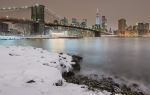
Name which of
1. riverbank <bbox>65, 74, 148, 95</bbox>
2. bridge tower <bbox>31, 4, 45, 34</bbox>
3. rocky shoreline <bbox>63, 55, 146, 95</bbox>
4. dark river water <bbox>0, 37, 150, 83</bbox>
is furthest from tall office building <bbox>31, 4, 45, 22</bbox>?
riverbank <bbox>65, 74, 148, 95</bbox>

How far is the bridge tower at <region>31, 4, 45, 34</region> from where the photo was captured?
331ft

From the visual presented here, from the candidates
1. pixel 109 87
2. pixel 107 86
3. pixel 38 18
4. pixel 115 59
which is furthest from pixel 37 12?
pixel 109 87

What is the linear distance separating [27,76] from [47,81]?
90cm

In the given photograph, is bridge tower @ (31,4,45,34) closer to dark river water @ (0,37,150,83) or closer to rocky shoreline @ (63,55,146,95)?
dark river water @ (0,37,150,83)

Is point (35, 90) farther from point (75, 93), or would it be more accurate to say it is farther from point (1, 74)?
point (1, 74)

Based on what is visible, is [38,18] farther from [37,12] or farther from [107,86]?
[107,86]

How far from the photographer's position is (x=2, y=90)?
8461 mm

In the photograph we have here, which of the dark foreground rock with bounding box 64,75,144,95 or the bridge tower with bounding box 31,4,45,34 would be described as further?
the bridge tower with bounding box 31,4,45,34

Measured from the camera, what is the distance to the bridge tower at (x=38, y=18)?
331 ft

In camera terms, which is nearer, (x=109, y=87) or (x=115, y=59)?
(x=109, y=87)

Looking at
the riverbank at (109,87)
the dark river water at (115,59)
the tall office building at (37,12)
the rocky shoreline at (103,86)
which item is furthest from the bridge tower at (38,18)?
the riverbank at (109,87)

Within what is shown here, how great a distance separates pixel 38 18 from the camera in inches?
4648

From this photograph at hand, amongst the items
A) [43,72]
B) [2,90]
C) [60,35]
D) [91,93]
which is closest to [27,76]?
[43,72]

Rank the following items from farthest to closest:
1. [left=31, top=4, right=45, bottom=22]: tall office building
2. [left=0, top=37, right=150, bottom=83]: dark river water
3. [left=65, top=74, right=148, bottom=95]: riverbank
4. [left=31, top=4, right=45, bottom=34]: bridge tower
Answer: [left=31, top=4, right=45, bottom=22]: tall office building
[left=31, top=4, right=45, bottom=34]: bridge tower
[left=0, top=37, right=150, bottom=83]: dark river water
[left=65, top=74, right=148, bottom=95]: riverbank
